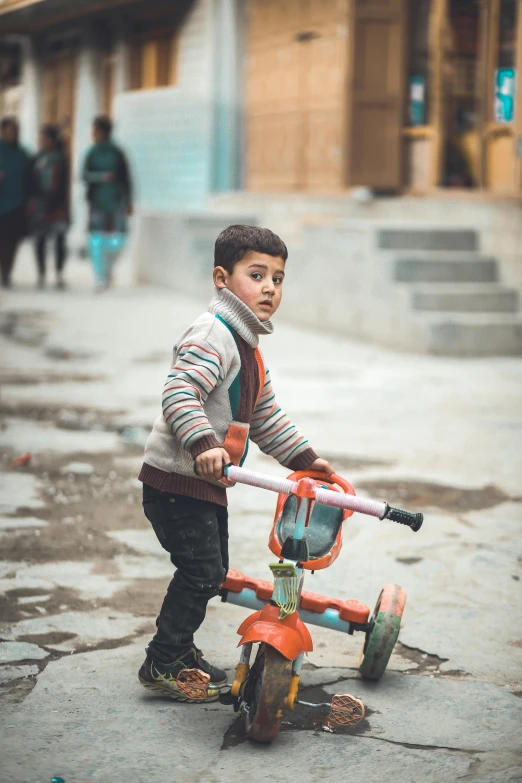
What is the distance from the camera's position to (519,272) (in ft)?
36.2

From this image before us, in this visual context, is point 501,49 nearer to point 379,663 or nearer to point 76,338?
point 76,338

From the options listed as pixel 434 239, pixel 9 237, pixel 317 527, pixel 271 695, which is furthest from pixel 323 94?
pixel 271 695

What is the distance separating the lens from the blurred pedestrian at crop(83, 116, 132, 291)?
13953 mm

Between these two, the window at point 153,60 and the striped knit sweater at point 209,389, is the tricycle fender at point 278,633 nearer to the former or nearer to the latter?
the striped knit sweater at point 209,389

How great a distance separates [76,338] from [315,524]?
793cm

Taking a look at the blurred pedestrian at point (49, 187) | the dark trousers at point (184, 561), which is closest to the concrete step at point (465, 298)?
the blurred pedestrian at point (49, 187)

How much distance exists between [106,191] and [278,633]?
11558 millimetres

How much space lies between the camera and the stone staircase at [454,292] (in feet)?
33.8

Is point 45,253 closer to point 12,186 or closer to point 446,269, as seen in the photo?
point 12,186

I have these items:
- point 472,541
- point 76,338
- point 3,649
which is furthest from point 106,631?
point 76,338

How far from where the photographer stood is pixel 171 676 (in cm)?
337

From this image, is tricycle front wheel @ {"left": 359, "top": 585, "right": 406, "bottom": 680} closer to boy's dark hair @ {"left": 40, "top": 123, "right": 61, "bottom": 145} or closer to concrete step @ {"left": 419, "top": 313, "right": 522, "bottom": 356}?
concrete step @ {"left": 419, "top": 313, "right": 522, "bottom": 356}

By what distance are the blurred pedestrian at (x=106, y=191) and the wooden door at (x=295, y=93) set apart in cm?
257

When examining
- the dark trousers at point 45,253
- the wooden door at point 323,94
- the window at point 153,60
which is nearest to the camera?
the dark trousers at point 45,253
